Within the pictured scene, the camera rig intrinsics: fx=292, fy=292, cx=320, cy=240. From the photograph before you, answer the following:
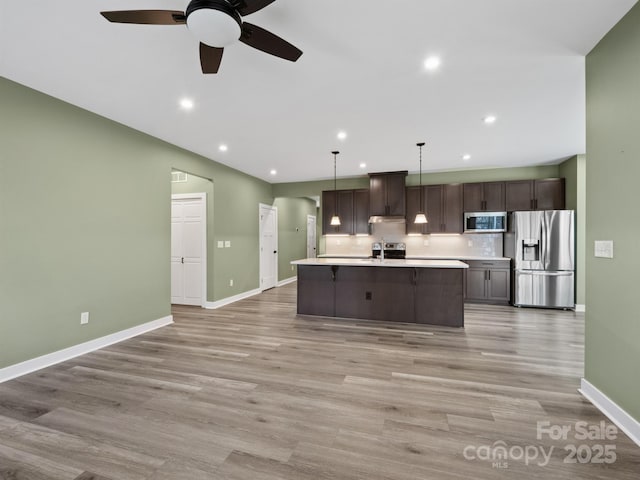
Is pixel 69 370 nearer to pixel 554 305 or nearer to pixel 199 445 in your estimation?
pixel 199 445

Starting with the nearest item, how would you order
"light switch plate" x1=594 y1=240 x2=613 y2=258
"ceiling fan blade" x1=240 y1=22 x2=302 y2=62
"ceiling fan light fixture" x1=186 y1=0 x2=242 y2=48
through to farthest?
"ceiling fan light fixture" x1=186 y1=0 x2=242 y2=48 → "ceiling fan blade" x1=240 y1=22 x2=302 y2=62 → "light switch plate" x1=594 y1=240 x2=613 y2=258

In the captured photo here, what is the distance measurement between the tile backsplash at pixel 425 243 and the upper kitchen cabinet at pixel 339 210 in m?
0.38

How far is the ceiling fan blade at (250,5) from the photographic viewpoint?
1.59m

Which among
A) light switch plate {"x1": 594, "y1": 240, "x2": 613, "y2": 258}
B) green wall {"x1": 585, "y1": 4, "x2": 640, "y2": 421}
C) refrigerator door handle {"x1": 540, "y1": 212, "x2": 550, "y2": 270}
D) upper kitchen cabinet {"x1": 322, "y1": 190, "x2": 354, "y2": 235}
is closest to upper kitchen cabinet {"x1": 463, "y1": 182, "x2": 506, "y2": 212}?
refrigerator door handle {"x1": 540, "y1": 212, "x2": 550, "y2": 270}

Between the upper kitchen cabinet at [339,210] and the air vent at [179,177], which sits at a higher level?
the air vent at [179,177]

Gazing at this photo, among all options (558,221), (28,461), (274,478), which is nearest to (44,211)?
(28,461)

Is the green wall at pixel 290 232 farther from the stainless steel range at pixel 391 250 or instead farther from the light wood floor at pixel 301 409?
the light wood floor at pixel 301 409

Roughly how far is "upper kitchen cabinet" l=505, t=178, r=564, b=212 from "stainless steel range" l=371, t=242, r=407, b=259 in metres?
2.21

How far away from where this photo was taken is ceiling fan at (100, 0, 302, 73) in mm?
1580

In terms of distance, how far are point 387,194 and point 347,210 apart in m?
1.00

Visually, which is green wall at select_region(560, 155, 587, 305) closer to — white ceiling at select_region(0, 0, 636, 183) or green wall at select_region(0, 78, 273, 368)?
white ceiling at select_region(0, 0, 636, 183)

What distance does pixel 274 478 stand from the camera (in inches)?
62.1

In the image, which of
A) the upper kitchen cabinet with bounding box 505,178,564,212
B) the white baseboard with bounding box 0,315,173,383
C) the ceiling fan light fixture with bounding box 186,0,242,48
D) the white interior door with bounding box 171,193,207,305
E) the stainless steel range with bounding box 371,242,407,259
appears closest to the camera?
the ceiling fan light fixture with bounding box 186,0,242,48

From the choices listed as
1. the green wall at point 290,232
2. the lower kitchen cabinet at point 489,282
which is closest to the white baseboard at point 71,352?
the green wall at point 290,232
